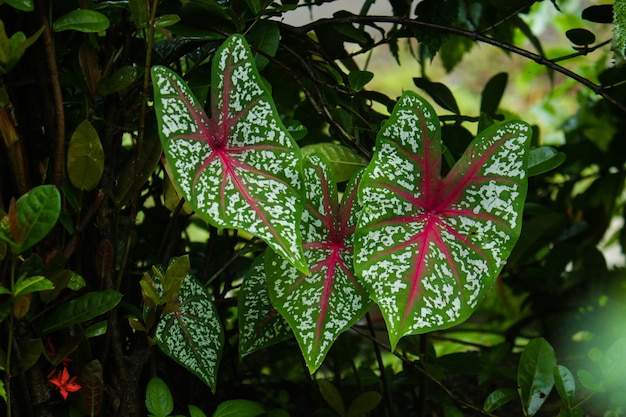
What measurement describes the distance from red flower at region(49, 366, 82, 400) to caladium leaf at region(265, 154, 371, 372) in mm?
194

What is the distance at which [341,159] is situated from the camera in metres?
0.67

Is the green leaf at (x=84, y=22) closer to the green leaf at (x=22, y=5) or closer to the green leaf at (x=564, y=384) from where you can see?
the green leaf at (x=22, y=5)

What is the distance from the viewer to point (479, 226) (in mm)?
575

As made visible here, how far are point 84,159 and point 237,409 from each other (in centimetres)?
28

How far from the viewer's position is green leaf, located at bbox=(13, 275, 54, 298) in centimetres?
53

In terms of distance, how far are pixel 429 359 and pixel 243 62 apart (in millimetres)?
484

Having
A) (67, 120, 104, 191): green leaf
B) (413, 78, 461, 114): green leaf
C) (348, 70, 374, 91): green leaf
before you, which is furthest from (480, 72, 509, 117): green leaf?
(67, 120, 104, 191): green leaf

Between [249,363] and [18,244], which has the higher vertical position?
[18,244]

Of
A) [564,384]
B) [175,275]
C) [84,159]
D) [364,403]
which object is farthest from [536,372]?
[84,159]

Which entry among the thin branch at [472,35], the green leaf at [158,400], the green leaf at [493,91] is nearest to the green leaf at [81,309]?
the green leaf at [158,400]

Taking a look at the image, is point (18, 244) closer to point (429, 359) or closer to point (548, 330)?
point (429, 359)

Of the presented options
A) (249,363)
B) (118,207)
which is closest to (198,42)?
(118,207)

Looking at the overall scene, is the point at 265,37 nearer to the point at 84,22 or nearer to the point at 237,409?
the point at 84,22

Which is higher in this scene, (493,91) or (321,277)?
(493,91)
